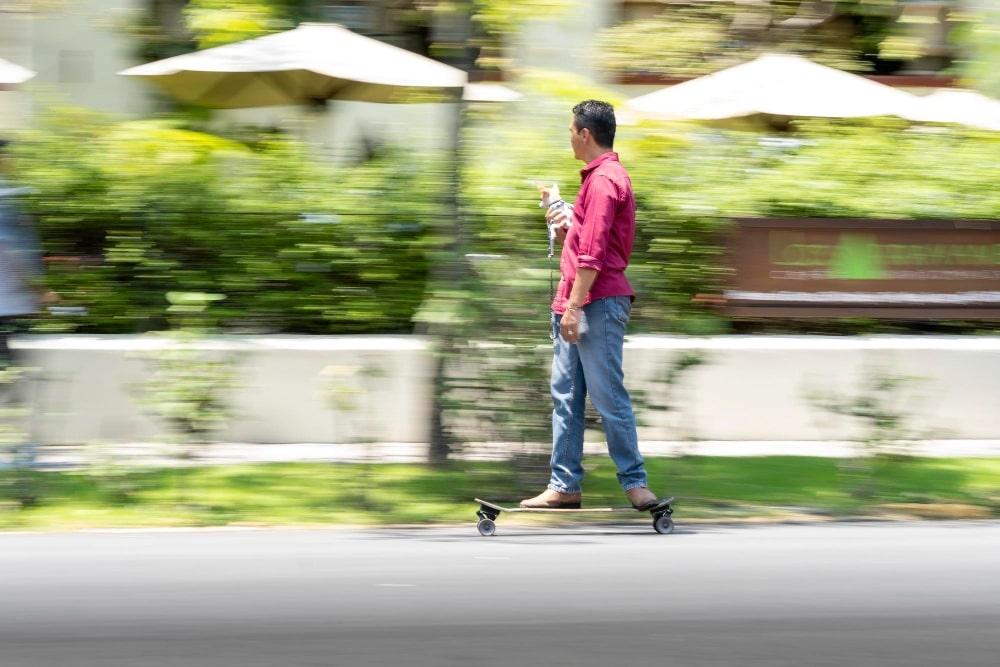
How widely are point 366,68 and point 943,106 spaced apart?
5013 millimetres

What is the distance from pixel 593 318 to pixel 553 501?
2.92 feet

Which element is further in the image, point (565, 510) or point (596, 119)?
point (565, 510)

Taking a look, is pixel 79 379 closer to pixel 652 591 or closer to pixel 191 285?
pixel 191 285

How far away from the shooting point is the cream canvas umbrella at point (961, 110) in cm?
1077

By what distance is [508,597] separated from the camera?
5055 millimetres

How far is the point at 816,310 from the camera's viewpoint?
25.8ft

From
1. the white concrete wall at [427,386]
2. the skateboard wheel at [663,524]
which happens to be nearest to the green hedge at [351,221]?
the white concrete wall at [427,386]

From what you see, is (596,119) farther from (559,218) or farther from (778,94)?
(778,94)

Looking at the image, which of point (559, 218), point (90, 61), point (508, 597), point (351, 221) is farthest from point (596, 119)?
point (90, 61)

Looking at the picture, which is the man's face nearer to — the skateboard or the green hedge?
the green hedge

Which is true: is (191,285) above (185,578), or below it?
above

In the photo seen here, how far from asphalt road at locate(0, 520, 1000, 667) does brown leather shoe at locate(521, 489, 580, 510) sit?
15cm

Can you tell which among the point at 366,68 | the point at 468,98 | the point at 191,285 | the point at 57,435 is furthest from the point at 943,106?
the point at 57,435

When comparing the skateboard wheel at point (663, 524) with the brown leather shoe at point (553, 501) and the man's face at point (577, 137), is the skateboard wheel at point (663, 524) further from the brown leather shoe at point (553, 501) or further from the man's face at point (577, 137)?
the man's face at point (577, 137)
